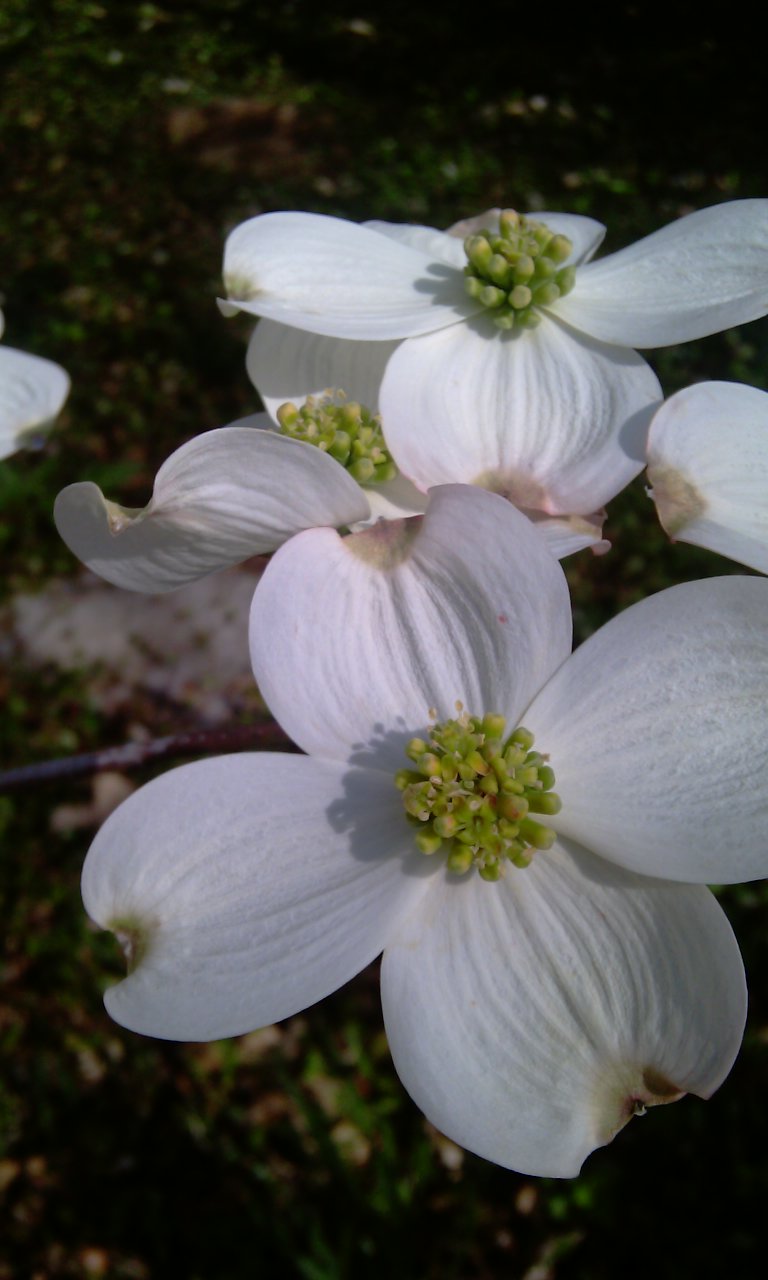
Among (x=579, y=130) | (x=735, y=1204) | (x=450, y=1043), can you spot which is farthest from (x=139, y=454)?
(x=450, y=1043)

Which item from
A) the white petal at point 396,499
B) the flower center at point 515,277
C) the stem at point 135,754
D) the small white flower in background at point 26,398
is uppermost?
the flower center at point 515,277

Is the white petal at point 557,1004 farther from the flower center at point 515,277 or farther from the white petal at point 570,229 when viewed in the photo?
the white petal at point 570,229

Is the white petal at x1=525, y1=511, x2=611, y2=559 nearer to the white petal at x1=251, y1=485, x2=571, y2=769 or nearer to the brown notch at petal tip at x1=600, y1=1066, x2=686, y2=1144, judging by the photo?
the white petal at x1=251, y1=485, x2=571, y2=769

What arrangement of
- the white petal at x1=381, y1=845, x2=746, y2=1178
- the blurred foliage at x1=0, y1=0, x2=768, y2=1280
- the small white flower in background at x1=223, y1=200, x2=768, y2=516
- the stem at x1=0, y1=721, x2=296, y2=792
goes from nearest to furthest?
the white petal at x1=381, y1=845, x2=746, y2=1178 < the small white flower in background at x1=223, y1=200, x2=768, y2=516 < the stem at x1=0, y1=721, x2=296, y2=792 < the blurred foliage at x1=0, y1=0, x2=768, y2=1280

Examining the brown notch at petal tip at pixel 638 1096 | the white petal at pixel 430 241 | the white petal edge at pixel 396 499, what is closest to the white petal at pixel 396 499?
the white petal edge at pixel 396 499

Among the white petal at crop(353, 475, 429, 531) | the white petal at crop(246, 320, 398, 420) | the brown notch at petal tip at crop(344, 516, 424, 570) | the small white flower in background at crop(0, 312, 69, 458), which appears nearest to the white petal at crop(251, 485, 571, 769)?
the brown notch at petal tip at crop(344, 516, 424, 570)

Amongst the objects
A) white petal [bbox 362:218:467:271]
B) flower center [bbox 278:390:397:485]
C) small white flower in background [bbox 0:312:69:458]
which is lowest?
small white flower in background [bbox 0:312:69:458]
